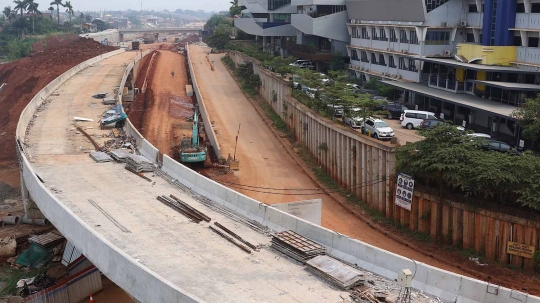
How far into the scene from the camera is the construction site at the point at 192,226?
19.8m

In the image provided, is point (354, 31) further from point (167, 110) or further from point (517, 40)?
point (517, 40)

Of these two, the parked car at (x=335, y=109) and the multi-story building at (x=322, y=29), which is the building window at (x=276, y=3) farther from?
the parked car at (x=335, y=109)

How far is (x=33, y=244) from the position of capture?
3180 cm

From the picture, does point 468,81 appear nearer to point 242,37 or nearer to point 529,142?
point 529,142

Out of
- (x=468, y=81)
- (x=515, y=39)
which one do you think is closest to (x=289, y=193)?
(x=468, y=81)

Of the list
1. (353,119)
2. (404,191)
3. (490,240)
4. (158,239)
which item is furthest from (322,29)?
(158,239)

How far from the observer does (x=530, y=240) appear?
2572 cm

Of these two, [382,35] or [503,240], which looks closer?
[503,240]

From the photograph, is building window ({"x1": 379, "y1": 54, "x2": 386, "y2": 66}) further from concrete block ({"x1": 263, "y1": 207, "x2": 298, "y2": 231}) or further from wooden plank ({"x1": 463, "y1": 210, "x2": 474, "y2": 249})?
concrete block ({"x1": 263, "y1": 207, "x2": 298, "y2": 231})

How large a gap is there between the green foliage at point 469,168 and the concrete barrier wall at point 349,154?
1.83m

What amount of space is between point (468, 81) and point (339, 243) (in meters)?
33.7

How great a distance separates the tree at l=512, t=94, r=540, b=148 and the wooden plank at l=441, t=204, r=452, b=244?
10.4 m

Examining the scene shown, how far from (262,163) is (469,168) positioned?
65.9ft

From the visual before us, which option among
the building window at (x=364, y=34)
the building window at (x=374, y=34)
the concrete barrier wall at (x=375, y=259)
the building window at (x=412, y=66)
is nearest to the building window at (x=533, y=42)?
the building window at (x=412, y=66)
